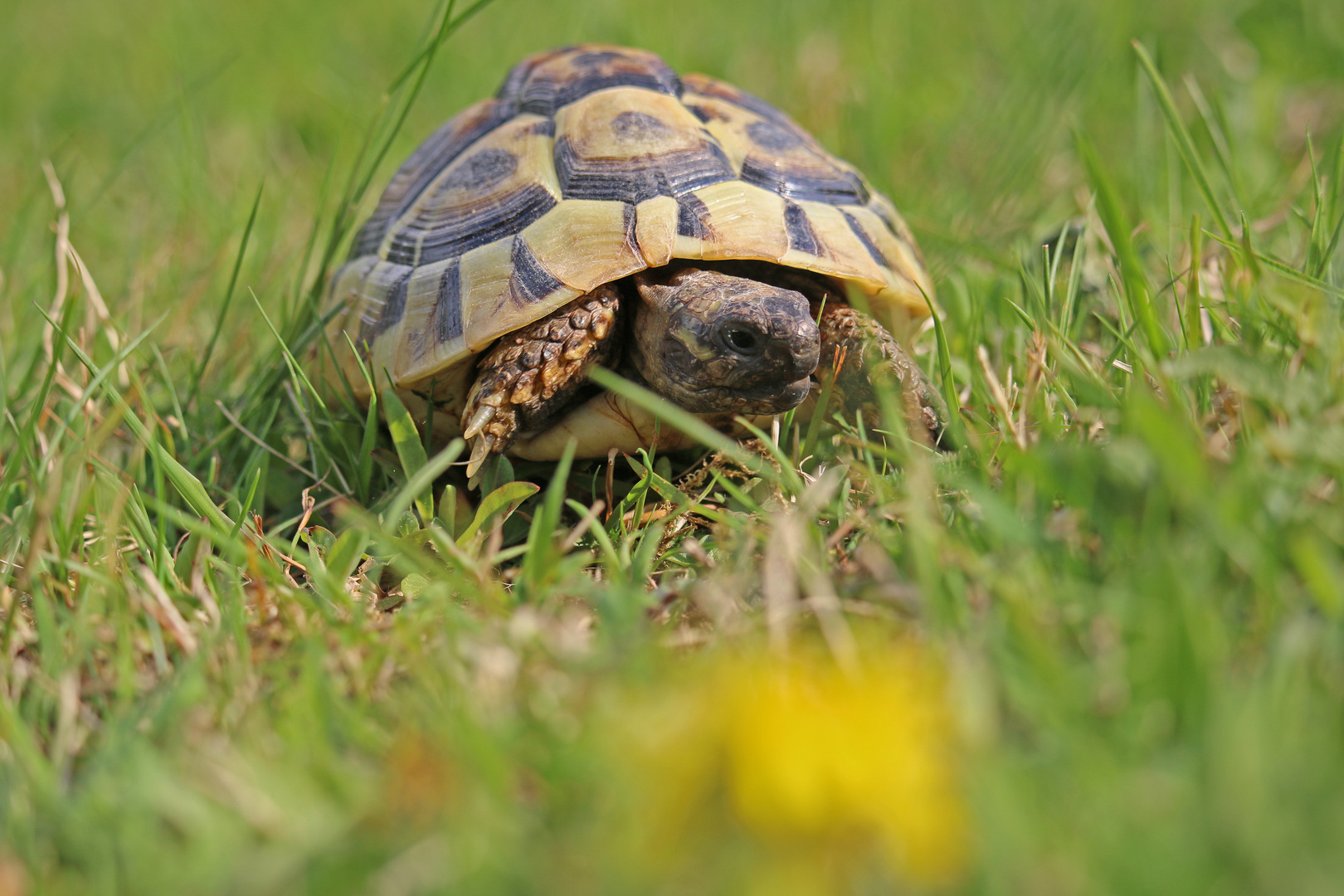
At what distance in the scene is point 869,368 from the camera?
77.8 inches

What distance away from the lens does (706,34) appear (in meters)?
4.72

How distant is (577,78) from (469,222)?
1.79 feet

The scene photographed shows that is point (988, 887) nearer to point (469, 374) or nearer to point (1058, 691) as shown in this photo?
point (1058, 691)

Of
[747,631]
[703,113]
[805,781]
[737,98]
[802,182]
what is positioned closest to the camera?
[805,781]

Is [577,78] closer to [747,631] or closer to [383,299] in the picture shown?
[383,299]

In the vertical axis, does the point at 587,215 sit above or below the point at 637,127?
below

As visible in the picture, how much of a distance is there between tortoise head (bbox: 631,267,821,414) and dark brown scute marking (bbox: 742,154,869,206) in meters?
0.29

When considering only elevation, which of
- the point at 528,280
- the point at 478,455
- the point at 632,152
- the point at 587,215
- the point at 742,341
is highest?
the point at 632,152

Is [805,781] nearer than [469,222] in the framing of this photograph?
Yes

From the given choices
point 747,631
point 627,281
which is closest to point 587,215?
point 627,281

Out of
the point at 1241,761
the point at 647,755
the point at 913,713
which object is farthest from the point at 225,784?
the point at 1241,761

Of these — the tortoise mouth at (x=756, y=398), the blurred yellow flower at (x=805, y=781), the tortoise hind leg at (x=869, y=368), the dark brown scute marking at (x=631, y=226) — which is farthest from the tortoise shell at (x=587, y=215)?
the blurred yellow flower at (x=805, y=781)

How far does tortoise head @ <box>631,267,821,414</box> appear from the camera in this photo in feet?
5.96

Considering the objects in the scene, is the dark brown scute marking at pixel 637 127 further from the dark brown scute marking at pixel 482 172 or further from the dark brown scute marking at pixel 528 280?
the dark brown scute marking at pixel 528 280
